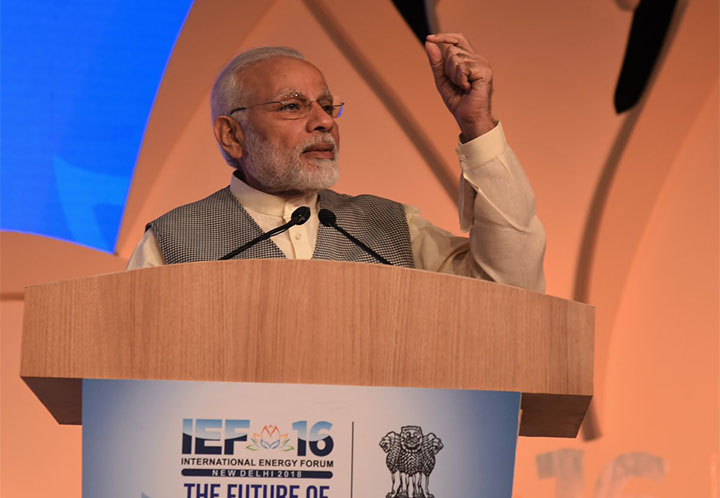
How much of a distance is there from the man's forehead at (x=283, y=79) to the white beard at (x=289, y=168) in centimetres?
9

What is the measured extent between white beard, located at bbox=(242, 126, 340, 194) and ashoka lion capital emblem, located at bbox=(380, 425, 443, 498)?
2.65ft

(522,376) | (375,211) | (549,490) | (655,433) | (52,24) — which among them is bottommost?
(549,490)

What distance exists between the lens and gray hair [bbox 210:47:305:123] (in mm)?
1849

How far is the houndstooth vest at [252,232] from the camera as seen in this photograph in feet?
5.18

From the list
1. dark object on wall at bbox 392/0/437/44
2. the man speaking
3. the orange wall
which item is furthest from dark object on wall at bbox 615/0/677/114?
the man speaking

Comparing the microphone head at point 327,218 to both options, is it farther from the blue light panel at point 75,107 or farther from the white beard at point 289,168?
the blue light panel at point 75,107

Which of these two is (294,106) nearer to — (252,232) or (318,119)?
(318,119)

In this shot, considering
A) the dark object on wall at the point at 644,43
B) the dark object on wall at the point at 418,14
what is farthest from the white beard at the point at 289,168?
the dark object on wall at the point at 644,43

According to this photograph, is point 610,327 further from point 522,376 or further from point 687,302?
point 522,376

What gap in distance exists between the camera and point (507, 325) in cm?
102

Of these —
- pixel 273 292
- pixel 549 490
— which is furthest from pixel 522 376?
pixel 549 490

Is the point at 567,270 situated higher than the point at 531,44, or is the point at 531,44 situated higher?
the point at 531,44

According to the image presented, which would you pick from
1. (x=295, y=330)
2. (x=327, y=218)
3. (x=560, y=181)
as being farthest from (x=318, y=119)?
(x=560, y=181)

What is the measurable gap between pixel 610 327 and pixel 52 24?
226cm
